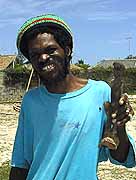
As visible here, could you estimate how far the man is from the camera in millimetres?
1896

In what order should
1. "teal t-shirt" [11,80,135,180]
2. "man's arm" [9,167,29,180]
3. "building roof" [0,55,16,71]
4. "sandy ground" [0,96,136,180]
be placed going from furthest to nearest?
"building roof" [0,55,16,71], "sandy ground" [0,96,136,180], "man's arm" [9,167,29,180], "teal t-shirt" [11,80,135,180]

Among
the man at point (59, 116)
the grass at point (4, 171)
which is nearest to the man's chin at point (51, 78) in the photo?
the man at point (59, 116)

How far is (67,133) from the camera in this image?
1.90 metres

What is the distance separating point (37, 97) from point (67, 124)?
0.66 feet

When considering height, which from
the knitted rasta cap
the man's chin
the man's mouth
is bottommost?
the man's chin

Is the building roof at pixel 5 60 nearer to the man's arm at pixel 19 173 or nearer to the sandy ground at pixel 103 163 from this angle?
the sandy ground at pixel 103 163

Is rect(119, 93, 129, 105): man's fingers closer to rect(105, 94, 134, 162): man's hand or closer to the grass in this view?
rect(105, 94, 134, 162): man's hand

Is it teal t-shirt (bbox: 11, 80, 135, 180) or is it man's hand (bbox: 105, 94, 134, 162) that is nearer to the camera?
man's hand (bbox: 105, 94, 134, 162)

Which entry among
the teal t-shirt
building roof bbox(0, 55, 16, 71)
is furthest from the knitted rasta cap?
building roof bbox(0, 55, 16, 71)

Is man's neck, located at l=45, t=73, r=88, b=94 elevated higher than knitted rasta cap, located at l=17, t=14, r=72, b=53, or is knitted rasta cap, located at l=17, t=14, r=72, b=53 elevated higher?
knitted rasta cap, located at l=17, t=14, r=72, b=53

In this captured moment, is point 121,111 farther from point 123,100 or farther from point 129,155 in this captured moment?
point 129,155

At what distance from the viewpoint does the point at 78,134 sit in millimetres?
1904

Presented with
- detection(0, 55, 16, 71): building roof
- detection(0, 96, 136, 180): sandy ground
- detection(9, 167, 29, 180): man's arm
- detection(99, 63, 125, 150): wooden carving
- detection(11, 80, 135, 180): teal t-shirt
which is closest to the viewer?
detection(99, 63, 125, 150): wooden carving

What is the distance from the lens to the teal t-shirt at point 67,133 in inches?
74.4
